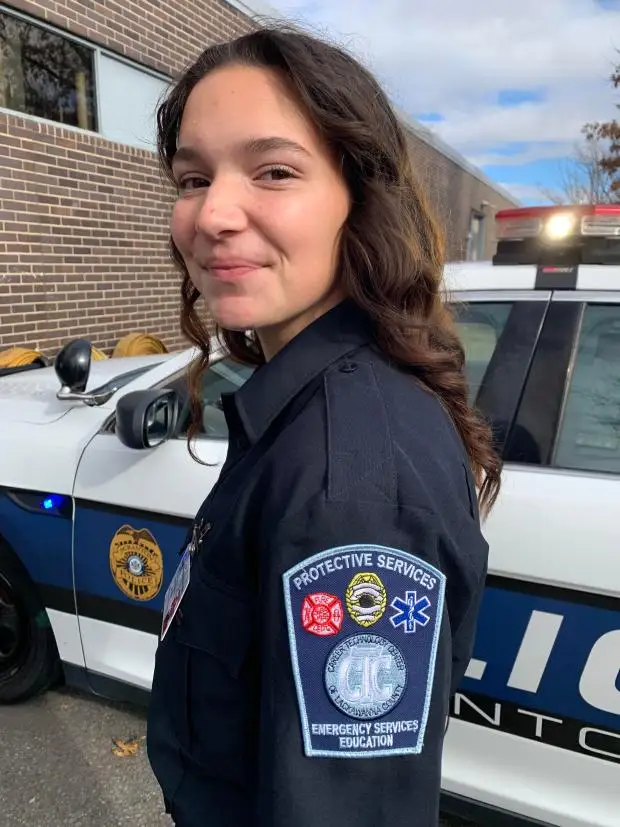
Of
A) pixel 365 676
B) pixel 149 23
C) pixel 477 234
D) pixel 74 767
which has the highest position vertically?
pixel 149 23

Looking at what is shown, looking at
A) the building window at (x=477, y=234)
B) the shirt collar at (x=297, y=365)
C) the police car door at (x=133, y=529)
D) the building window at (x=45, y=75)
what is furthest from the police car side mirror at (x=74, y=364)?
the building window at (x=477, y=234)

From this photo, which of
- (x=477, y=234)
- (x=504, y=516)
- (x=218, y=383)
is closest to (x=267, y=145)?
(x=504, y=516)

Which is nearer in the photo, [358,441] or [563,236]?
[358,441]

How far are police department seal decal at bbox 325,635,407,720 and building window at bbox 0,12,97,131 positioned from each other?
576 centimetres

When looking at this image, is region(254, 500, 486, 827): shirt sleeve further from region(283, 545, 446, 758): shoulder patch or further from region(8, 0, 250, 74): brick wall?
region(8, 0, 250, 74): brick wall

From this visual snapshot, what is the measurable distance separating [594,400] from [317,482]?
48.2 inches

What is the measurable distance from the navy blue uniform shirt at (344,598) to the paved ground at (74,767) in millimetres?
1573

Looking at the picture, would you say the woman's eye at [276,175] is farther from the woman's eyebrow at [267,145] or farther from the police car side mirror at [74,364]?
the police car side mirror at [74,364]

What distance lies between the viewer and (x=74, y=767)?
234 cm

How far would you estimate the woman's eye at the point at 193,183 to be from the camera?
103cm

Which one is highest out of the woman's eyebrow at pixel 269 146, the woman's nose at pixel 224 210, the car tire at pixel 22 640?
the woman's eyebrow at pixel 269 146

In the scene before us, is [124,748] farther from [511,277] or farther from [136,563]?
[511,277]

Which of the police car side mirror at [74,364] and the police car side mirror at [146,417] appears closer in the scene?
the police car side mirror at [146,417]

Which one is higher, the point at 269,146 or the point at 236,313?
the point at 269,146
